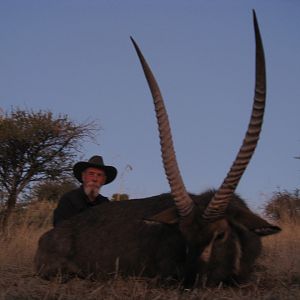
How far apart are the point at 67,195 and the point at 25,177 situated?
8926 mm

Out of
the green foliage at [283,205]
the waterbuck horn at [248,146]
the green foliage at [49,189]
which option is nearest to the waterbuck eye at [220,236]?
the waterbuck horn at [248,146]

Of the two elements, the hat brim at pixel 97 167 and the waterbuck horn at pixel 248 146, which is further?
the hat brim at pixel 97 167

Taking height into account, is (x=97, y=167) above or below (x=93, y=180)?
above

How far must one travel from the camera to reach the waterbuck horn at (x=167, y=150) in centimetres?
545

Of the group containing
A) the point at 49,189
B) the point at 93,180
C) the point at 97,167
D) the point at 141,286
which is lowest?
the point at 141,286

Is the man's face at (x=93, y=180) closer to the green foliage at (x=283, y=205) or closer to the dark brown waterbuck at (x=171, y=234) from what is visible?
the dark brown waterbuck at (x=171, y=234)

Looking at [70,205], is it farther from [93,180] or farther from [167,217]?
[167,217]

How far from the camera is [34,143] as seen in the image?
1661 centimetres

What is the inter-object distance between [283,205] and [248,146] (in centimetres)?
997

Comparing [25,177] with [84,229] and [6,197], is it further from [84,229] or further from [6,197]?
[84,229]

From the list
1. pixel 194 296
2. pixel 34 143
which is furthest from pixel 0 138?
pixel 194 296

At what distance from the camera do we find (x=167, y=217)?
571 cm

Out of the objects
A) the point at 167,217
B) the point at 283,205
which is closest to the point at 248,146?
the point at 167,217

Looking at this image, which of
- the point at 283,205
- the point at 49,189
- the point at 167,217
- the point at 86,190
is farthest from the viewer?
the point at 49,189
